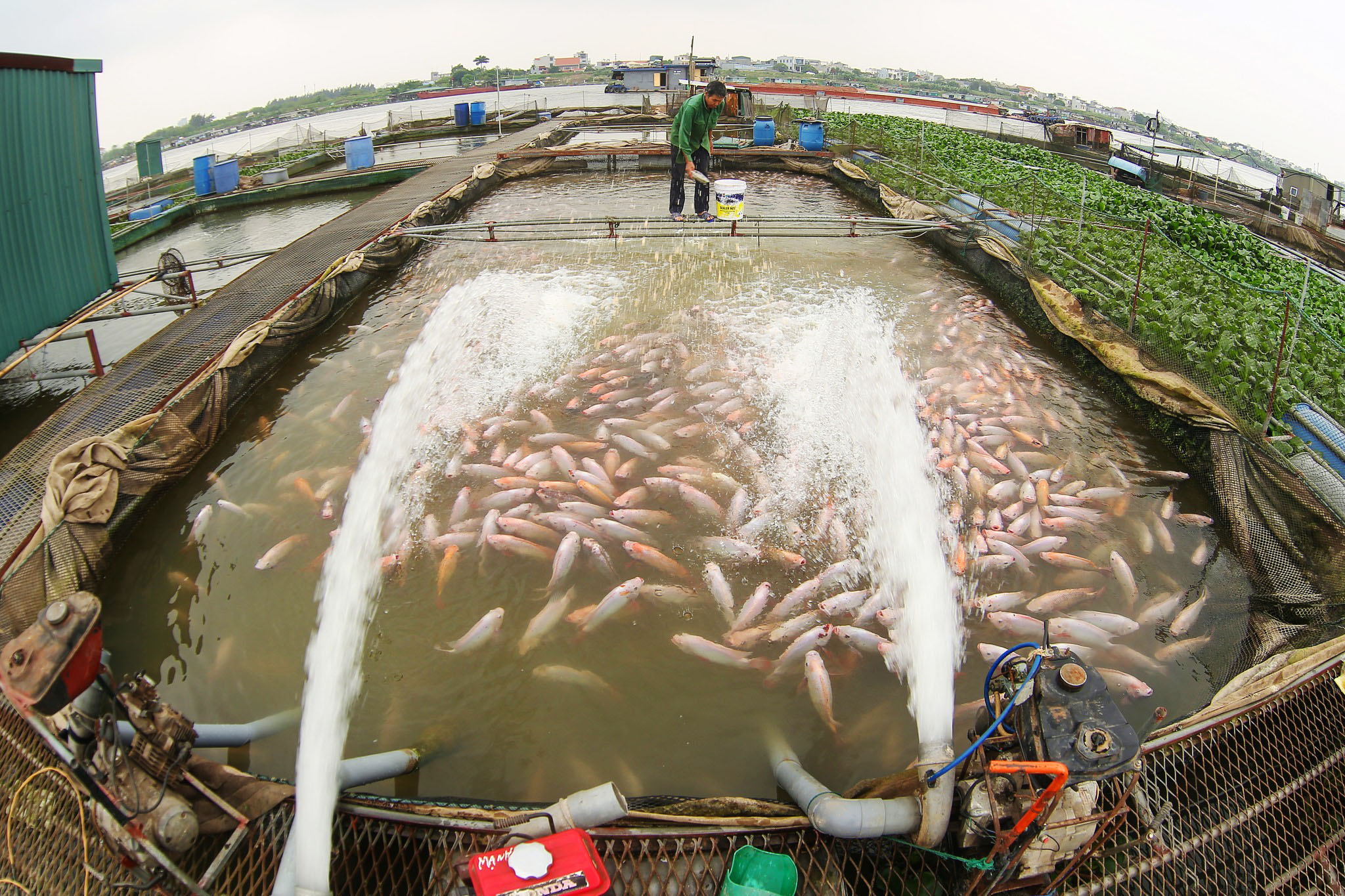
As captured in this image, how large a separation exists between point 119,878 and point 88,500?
3405 mm

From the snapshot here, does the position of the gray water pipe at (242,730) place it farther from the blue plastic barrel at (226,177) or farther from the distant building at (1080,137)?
the distant building at (1080,137)

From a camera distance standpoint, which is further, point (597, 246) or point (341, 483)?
point (597, 246)

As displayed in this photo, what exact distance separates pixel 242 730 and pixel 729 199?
29.6 ft

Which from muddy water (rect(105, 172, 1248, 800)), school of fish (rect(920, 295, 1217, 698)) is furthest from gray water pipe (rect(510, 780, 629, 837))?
school of fish (rect(920, 295, 1217, 698))

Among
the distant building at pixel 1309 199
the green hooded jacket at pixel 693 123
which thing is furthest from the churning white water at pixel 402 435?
the distant building at pixel 1309 199

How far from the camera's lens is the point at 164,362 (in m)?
7.84

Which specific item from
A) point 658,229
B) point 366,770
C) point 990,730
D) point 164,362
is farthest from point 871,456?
point 164,362

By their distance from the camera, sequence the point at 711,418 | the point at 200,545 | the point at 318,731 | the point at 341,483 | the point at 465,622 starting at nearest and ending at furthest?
the point at 318,731, the point at 465,622, the point at 200,545, the point at 341,483, the point at 711,418

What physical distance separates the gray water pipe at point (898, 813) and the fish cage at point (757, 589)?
0.01 meters

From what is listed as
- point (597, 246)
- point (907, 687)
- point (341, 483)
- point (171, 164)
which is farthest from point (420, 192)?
point (171, 164)

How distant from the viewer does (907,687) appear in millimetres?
4637

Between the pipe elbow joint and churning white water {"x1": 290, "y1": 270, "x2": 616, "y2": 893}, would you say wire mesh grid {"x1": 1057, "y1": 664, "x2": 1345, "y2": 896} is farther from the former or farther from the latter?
churning white water {"x1": 290, "y1": 270, "x2": 616, "y2": 893}

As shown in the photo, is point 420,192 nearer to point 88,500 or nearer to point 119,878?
point 88,500

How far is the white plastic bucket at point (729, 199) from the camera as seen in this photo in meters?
10.5
